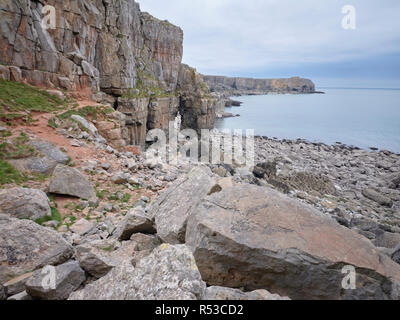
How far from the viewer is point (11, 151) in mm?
11961

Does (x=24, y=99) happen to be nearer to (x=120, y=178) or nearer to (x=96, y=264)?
(x=120, y=178)

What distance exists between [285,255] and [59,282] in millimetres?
4334

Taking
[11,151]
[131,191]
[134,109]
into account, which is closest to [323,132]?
[134,109]

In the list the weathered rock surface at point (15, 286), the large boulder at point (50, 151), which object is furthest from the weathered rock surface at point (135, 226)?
the large boulder at point (50, 151)

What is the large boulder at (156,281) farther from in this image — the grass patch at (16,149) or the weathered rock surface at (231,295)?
the grass patch at (16,149)

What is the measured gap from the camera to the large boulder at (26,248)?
490 centimetres

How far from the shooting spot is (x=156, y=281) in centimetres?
386

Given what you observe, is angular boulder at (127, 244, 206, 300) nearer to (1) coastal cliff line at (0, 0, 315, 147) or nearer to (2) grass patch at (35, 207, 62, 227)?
(2) grass patch at (35, 207, 62, 227)

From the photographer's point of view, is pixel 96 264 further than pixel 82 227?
No

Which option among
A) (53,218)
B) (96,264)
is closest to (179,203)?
(96,264)

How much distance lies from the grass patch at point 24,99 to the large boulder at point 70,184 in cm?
785

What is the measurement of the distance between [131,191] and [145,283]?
31.7ft

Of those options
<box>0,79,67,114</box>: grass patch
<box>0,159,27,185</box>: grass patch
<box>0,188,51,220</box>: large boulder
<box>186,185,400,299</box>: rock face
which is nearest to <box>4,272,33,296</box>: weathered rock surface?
<box>186,185,400,299</box>: rock face
